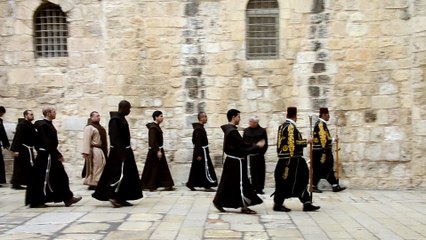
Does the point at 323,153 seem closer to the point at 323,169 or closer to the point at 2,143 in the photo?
the point at 323,169

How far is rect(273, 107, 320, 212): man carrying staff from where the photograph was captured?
8.30m

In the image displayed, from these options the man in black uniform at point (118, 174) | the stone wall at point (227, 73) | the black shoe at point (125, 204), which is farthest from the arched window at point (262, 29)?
the black shoe at point (125, 204)

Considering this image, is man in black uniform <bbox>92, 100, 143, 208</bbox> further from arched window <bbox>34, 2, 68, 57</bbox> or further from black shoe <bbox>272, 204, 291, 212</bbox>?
arched window <bbox>34, 2, 68, 57</bbox>

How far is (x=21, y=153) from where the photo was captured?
442 inches

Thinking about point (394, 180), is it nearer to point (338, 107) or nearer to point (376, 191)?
point (376, 191)

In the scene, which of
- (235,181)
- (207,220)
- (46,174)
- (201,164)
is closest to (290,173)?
(235,181)

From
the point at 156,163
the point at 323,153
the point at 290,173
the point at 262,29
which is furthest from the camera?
the point at 262,29

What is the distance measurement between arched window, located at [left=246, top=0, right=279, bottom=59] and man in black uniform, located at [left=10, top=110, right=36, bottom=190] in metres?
4.90

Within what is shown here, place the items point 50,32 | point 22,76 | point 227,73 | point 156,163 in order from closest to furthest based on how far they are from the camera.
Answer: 1. point 156,163
2. point 227,73
3. point 22,76
4. point 50,32

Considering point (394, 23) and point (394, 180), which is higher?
point (394, 23)

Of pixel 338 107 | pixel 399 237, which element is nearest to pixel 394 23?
pixel 338 107

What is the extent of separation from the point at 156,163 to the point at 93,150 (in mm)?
1287

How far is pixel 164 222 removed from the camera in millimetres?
7305

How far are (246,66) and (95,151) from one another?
3.61 meters
